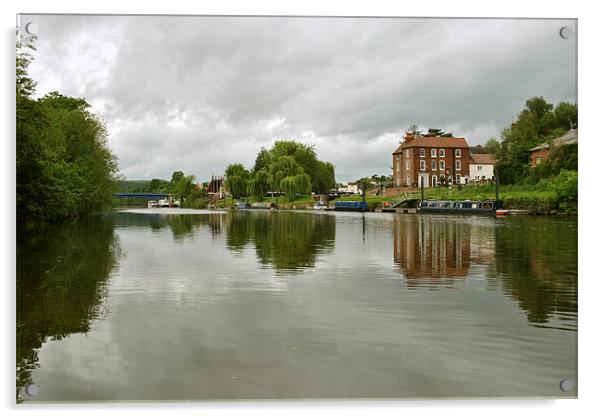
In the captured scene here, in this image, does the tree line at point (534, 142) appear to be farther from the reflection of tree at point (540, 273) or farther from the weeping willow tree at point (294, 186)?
the weeping willow tree at point (294, 186)

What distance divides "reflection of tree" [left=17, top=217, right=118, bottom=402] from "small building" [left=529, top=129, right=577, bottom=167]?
5194mm

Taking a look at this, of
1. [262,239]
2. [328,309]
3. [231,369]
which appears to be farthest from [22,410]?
[262,239]

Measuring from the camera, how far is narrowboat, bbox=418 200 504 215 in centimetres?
3344

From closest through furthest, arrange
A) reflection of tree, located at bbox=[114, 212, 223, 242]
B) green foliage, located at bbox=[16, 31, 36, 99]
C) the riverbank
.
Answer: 1. green foliage, located at bbox=[16, 31, 36, 99]
2. the riverbank
3. reflection of tree, located at bbox=[114, 212, 223, 242]

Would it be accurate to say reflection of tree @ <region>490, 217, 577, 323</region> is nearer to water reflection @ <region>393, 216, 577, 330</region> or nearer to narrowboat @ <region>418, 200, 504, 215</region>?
water reflection @ <region>393, 216, 577, 330</region>

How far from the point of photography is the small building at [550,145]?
5621mm

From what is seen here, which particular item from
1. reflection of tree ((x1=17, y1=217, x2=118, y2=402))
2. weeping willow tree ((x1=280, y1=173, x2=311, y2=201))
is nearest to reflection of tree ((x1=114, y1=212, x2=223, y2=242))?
weeping willow tree ((x1=280, y1=173, x2=311, y2=201))

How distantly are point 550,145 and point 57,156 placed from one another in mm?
13723

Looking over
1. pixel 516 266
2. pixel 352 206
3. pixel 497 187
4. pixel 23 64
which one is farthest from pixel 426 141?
pixel 352 206

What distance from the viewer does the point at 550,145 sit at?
1207 cm

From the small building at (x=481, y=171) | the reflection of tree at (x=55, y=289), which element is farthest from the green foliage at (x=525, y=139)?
the reflection of tree at (x=55, y=289)

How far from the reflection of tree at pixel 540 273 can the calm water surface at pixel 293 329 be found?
0.04 metres

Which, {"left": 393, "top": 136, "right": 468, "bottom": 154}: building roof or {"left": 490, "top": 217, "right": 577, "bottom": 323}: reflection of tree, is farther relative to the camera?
{"left": 393, "top": 136, "right": 468, "bottom": 154}: building roof
